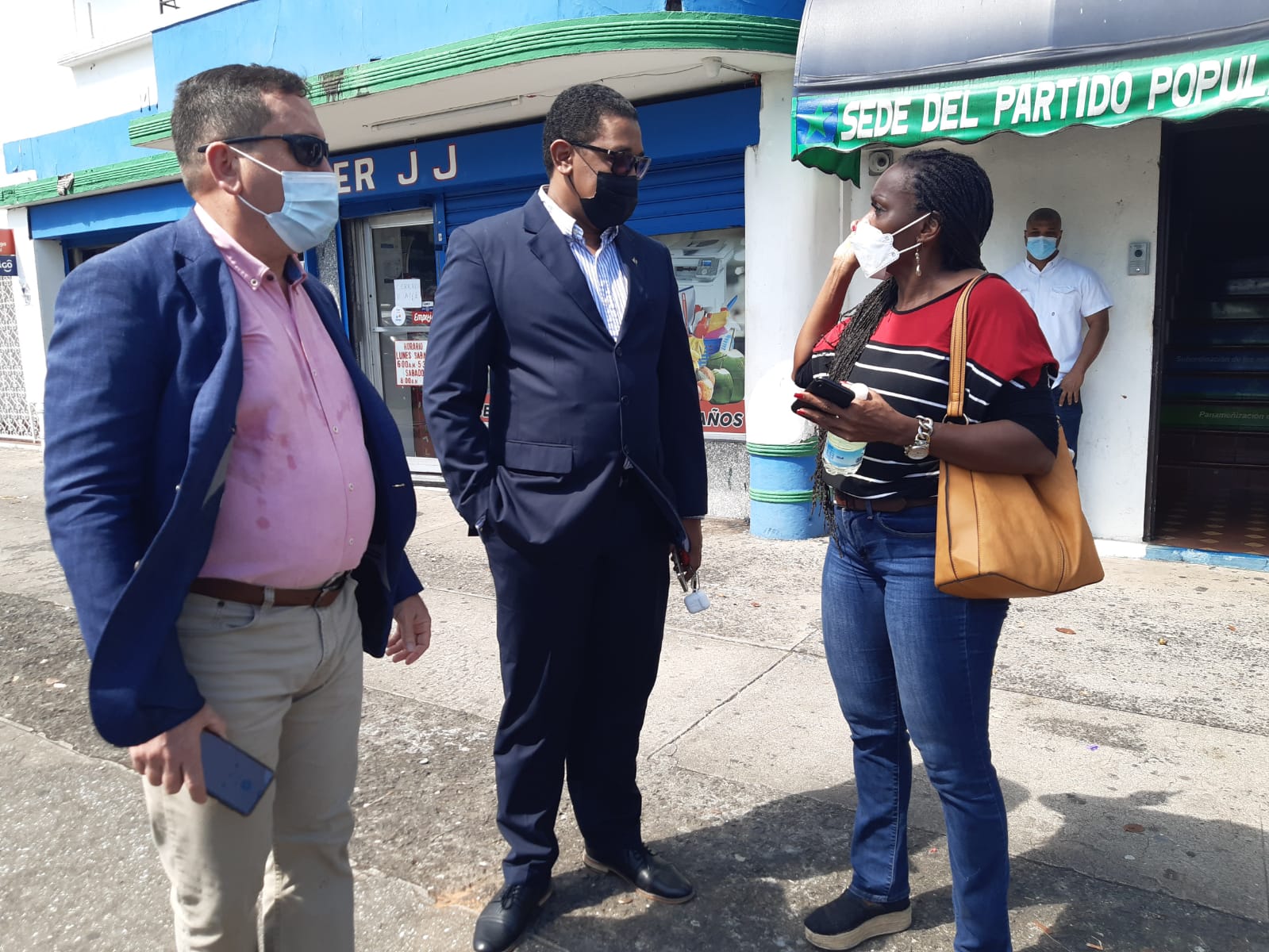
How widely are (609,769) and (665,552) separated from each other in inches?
25.1

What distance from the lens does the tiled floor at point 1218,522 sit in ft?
20.0

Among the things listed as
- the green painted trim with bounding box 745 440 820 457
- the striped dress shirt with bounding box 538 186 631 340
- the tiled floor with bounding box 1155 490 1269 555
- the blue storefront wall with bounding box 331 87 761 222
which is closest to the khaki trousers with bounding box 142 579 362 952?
the striped dress shirt with bounding box 538 186 631 340

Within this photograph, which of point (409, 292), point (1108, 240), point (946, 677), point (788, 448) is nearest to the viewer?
point (946, 677)

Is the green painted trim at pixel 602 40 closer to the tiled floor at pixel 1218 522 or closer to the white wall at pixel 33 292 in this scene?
the tiled floor at pixel 1218 522

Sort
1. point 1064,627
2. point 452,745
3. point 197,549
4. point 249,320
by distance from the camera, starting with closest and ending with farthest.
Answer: point 197,549, point 249,320, point 452,745, point 1064,627

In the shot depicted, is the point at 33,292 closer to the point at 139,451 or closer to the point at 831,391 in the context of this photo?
the point at 139,451

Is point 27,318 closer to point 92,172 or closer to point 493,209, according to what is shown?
point 92,172

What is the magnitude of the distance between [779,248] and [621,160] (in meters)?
4.00

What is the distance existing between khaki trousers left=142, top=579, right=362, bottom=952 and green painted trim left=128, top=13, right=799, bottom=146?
4726 millimetres

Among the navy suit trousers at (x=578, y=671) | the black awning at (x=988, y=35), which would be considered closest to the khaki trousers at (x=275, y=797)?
the navy suit trousers at (x=578, y=671)

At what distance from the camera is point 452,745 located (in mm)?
3758

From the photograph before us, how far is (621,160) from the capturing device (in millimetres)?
2611

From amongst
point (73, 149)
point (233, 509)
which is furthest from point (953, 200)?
point (73, 149)

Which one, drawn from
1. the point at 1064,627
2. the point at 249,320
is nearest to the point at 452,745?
the point at 249,320
